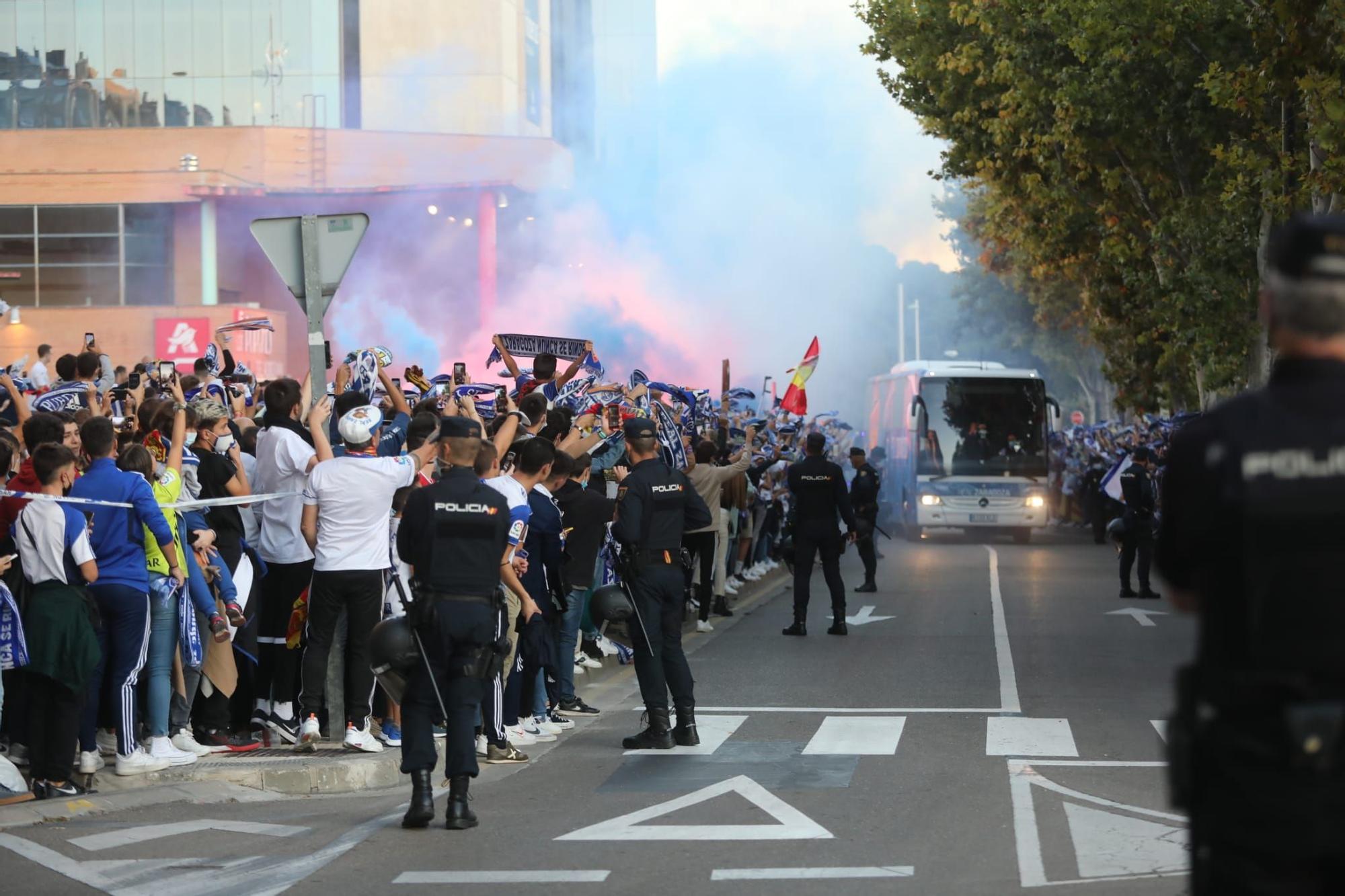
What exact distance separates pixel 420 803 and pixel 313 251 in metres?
3.75

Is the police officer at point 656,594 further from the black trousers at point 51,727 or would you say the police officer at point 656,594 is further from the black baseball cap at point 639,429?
the black trousers at point 51,727

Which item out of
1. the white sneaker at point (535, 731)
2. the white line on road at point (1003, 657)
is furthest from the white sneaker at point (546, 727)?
the white line on road at point (1003, 657)

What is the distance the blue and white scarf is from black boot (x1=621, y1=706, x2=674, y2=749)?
3563 mm

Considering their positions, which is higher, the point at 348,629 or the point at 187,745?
the point at 348,629

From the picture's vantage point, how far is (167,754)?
31.3ft

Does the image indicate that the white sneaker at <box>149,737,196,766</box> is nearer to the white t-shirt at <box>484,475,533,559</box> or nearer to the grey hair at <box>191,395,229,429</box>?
the grey hair at <box>191,395,229,429</box>

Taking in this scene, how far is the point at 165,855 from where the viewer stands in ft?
25.3

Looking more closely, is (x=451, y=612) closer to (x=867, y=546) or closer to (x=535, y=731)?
(x=535, y=731)

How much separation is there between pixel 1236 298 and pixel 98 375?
1955 cm

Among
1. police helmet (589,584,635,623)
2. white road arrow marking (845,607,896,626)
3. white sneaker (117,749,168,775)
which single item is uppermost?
police helmet (589,584,635,623)

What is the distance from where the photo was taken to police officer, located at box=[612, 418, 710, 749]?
1063 centimetres

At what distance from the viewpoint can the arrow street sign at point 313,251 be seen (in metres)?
10.5

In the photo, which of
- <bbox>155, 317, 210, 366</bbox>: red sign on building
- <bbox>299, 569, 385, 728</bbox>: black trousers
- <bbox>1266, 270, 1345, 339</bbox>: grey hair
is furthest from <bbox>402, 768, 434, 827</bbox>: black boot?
<bbox>155, 317, 210, 366</bbox>: red sign on building

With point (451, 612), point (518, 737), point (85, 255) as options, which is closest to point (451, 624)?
point (451, 612)
